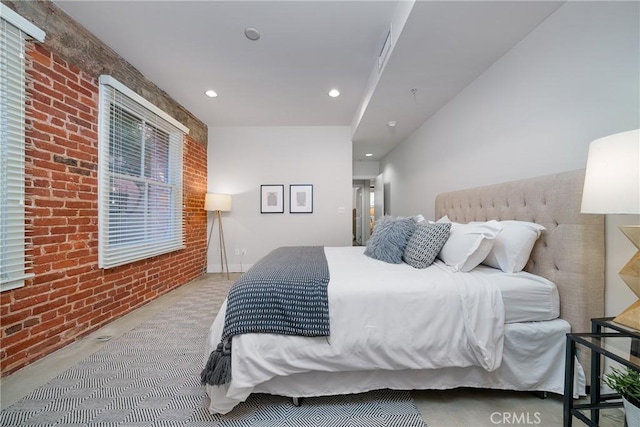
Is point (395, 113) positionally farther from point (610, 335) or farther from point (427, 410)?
point (427, 410)

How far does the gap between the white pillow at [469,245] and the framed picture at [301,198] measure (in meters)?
2.79

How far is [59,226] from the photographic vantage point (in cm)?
179

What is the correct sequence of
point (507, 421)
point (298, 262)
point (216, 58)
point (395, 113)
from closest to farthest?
1. point (507, 421)
2. point (298, 262)
3. point (216, 58)
4. point (395, 113)

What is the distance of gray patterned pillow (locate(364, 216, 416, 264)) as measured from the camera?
1884 mm

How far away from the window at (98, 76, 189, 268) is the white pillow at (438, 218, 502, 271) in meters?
2.83

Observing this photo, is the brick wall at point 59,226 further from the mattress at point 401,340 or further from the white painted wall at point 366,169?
the white painted wall at point 366,169

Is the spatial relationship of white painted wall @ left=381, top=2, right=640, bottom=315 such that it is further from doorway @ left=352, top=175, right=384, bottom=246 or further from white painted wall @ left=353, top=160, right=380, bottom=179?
doorway @ left=352, top=175, right=384, bottom=246

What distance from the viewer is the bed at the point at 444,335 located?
122 cm

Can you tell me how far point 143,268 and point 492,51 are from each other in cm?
383

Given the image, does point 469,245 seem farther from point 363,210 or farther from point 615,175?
point 363,210

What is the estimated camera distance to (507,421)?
1193 mm

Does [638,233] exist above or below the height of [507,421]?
above

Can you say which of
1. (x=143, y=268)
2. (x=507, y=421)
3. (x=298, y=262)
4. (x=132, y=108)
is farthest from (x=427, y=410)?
(x=132, y=108)

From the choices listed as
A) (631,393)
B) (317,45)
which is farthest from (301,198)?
(631,393)
